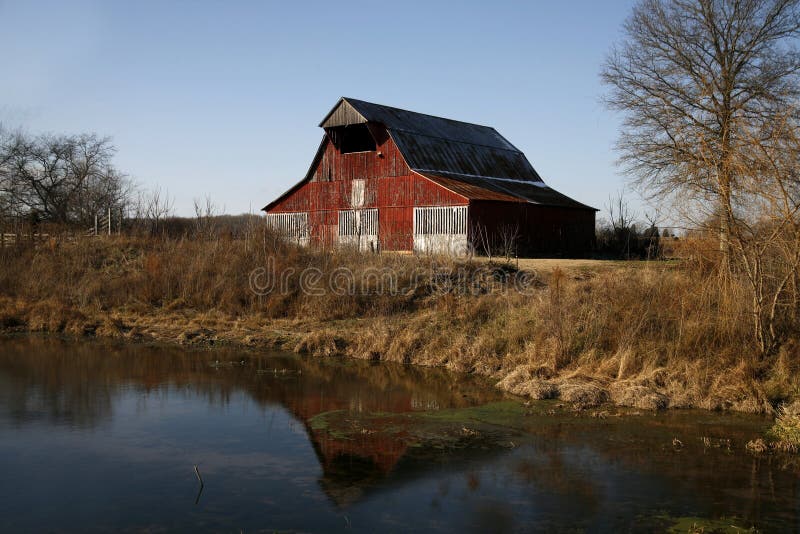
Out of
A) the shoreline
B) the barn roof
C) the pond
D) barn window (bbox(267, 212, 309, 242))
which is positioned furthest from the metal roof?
the pond

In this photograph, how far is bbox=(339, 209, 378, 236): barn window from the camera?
34844 mm

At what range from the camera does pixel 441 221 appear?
104 feet

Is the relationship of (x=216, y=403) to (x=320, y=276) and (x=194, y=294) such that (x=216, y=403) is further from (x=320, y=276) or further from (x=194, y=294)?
(x=194, y=294)

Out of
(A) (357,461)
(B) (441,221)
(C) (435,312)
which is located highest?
(B) (441,221)

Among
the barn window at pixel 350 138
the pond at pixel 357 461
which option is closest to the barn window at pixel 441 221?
the barn window at pixel 350 138

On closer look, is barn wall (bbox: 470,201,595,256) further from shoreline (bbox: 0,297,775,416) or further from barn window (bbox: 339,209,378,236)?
shoreline (bbox: 0,297,775,416)

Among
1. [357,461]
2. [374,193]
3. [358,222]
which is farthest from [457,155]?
[357,461]

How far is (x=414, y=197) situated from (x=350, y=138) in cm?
551

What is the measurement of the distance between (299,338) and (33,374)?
6.75m

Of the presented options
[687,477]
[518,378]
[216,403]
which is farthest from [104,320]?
[687,477]

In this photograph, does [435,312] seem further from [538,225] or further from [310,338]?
[538,225]

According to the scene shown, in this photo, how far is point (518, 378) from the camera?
15.3m

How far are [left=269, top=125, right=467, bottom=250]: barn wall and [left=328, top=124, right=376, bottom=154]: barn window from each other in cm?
Answer: 40

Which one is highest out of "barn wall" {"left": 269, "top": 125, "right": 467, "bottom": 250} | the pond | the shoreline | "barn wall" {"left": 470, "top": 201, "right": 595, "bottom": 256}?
"barn wall" {"left": 269, "top": 125, "right": 467, "bottom": 250}
